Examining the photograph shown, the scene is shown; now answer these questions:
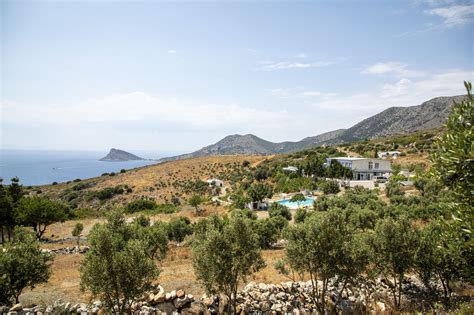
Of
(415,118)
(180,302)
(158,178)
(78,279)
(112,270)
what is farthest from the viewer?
(415,118)

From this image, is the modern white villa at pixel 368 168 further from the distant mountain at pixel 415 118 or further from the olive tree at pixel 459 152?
the distant mountain at pixel 415 118

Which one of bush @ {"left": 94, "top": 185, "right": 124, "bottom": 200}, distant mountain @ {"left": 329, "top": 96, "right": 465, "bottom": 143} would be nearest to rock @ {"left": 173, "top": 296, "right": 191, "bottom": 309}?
bush @ {"left": 94, "top": 185, "right": 124, "bottom": 200}

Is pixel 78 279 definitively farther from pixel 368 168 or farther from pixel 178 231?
pixel 368 168

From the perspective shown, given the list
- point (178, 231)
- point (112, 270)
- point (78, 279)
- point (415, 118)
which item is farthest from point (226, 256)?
point (415, 118)

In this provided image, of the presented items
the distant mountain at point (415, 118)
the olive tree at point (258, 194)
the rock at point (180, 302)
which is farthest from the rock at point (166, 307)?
the distant mountain at point (415, 118)

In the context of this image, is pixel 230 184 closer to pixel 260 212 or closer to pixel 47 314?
pixel 260 212

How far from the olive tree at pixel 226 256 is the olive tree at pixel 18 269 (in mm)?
9004

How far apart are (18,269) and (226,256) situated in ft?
37.0

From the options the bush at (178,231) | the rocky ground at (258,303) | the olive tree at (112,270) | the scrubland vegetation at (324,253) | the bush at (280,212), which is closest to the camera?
the scrubland vegetation at (324,253)

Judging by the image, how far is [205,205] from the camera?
197ft

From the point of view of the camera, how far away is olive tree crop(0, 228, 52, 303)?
15.5 meters

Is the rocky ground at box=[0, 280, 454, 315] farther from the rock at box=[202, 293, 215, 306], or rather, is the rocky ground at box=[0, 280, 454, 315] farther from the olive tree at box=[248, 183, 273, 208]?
the olive tree at box=[248, 183, 273, 208]

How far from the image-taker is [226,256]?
14930mm

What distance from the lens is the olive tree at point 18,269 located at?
1550cm
